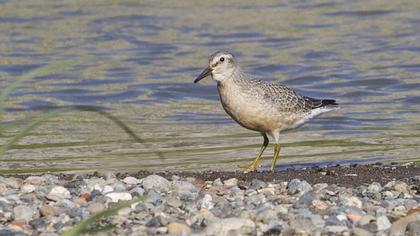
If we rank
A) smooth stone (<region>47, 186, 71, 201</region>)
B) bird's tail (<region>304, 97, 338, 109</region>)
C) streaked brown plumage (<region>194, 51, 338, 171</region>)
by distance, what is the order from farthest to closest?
bird's tail (<region>304, 97, 338, 109</region>) → streaked brown plumage (<region>194, 51, 338, 171</region>) → smooth stone (<region>47, 186, 71, 201</region>)

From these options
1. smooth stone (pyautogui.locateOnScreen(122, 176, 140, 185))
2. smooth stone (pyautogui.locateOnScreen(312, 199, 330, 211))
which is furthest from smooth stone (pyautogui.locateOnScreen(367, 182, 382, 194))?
smooth stone (pyautogui.locateOnScreen(122, 176, 140, 185))

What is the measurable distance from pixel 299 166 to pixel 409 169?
138 cm

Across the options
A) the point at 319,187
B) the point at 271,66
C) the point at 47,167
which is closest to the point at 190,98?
the point at 271,66

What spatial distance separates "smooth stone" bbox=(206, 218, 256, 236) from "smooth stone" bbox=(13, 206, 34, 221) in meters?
1.19

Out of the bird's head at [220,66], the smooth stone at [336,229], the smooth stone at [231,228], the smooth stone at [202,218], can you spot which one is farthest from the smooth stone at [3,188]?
the bird's head at [220,66]

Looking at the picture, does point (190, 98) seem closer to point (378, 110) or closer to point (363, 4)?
point (378, 110)

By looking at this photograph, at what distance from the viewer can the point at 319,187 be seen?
27.3ft

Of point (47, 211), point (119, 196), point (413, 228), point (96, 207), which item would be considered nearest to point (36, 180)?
point (119, 196)

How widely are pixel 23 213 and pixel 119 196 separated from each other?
35.7 inches

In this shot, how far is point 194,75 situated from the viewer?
1702cm

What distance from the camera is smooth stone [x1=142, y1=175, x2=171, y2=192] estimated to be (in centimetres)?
821

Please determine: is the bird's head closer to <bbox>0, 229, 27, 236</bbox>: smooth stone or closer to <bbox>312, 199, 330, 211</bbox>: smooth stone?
<bbox>312, 199, 330, 211</bbox>: smooth stone

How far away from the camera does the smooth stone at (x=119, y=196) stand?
771 centimetres

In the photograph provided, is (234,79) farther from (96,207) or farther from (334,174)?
(96,207)
